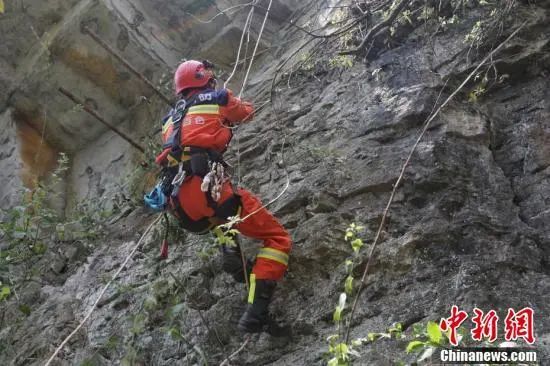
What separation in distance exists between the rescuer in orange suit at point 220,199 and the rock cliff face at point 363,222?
180 mm

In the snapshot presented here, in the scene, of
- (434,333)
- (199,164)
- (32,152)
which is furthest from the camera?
(32,152)

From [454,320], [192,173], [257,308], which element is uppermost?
[192,173]

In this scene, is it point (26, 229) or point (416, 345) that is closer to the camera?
point (416, 345)

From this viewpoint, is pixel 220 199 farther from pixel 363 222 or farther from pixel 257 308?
pixel 363 222

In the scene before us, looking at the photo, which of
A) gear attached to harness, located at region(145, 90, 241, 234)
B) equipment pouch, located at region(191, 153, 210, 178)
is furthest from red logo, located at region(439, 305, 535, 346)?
equipment pouch, located at region(191, 153, 210, 178)

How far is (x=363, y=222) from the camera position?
3510 mm

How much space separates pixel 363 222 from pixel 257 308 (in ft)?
2.72

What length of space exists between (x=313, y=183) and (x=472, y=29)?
1690 millimetres

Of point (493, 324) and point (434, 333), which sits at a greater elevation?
point (434, 333)

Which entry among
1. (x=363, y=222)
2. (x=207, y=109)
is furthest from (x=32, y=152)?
(x=363, y=222)

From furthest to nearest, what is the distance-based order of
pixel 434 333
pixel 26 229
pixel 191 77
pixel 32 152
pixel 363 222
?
pixel 32 152 → pixel 26 229 → pixel 191 77 → pixel 363 222 → pixel 434 333

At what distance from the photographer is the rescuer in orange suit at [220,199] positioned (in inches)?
131

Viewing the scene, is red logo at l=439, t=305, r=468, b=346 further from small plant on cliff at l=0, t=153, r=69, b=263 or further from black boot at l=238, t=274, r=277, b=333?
small plant on cliff at l=0, t=153, r=69, b=263

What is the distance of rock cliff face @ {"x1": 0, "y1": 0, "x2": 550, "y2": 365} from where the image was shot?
3049 millimetres
